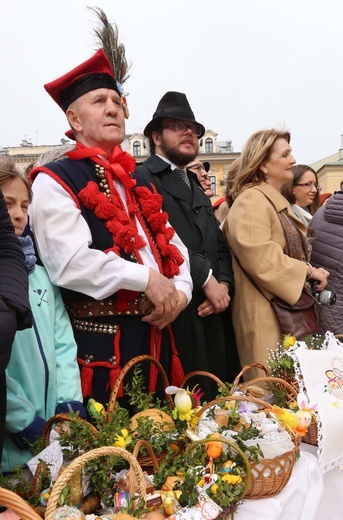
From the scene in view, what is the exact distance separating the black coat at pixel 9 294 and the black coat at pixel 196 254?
1.33 m

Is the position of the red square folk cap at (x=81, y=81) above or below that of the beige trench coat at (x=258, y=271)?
above

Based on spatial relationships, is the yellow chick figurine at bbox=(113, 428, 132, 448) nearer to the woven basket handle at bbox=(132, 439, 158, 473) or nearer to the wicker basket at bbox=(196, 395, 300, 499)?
the woven basket handle at bbox=(132, 439, 158, 473)

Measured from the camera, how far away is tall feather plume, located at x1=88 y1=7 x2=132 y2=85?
2.65 meters

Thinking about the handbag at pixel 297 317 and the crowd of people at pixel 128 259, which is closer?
the crowd of people at pixel 128 259

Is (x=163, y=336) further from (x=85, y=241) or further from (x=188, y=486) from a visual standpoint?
(x=188, y=486)

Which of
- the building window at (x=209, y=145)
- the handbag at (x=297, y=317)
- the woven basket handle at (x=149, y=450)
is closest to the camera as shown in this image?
the woven basket handle at (x=149, y=450)

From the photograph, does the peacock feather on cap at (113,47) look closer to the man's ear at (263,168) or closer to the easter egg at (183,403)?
the man's ear at (263,168)

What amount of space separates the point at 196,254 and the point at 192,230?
0.65 ft

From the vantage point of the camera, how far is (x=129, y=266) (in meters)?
2.06

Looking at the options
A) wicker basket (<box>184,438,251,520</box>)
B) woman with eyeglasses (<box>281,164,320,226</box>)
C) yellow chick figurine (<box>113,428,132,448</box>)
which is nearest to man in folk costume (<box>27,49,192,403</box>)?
yellow chick figurine (<box>113,428,132,448</box>)

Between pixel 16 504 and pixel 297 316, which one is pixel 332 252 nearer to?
pixel 297 316

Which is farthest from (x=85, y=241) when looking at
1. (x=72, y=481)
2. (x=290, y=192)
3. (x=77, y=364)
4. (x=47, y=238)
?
(x=290, y=192)

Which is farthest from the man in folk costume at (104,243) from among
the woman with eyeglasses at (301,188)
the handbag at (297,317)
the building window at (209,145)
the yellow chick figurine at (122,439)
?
the building window at (209,145)

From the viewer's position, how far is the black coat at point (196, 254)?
109 inches
